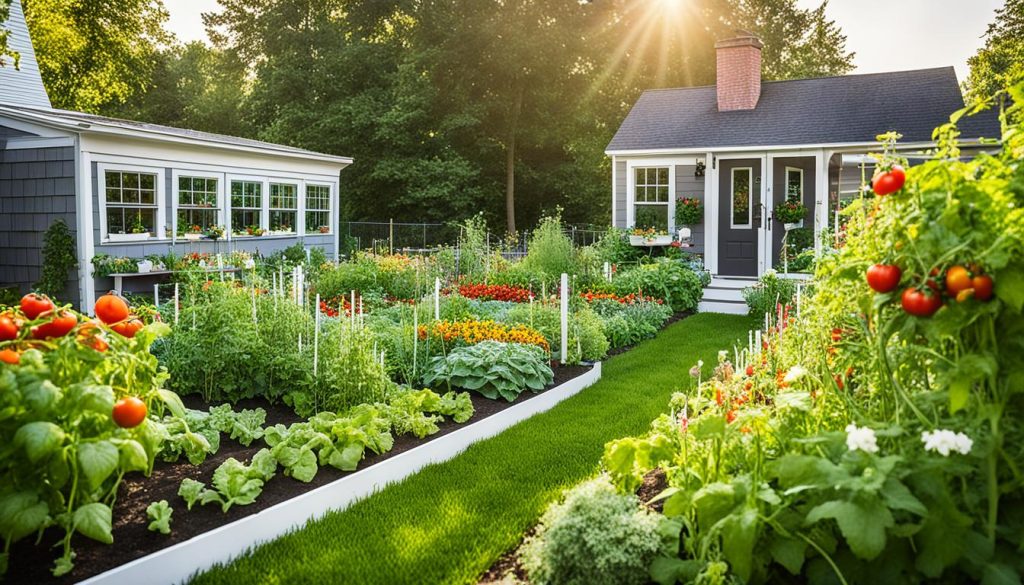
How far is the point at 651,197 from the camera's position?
53.2 feet

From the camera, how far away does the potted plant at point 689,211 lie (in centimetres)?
1546

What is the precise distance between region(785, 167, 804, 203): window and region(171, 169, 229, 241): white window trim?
1031 centimetres

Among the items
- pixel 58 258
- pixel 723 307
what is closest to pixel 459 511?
pixel 723 307

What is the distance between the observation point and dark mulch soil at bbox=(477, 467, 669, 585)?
3428 mm

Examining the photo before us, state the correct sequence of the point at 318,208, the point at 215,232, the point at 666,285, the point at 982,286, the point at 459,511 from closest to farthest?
the point at 982,286 < the point at 459,511 < the point at 666,285 < the point at 215,232 < the point at 318,208

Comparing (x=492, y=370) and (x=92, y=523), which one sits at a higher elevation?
(x=492, y=370)

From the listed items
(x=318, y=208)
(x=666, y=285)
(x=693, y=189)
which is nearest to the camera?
(x=666, y=285)

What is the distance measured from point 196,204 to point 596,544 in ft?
→ 39.5

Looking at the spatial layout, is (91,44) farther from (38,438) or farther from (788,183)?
(38,438)

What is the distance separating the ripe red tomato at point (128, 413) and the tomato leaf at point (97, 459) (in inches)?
3.3

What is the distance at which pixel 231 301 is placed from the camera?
614 centimetres

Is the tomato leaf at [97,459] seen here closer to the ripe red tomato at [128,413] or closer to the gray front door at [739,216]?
the ripe red tomato at [128,413]

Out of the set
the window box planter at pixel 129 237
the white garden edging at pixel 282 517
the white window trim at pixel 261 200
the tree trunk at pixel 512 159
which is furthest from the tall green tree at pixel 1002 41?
the white garden edging at pixel 282 517

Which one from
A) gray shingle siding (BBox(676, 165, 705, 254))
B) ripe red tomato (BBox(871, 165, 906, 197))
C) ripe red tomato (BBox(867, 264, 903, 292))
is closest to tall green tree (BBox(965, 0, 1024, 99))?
gray shingle siding (BBox(676, 165, 705, 254))
